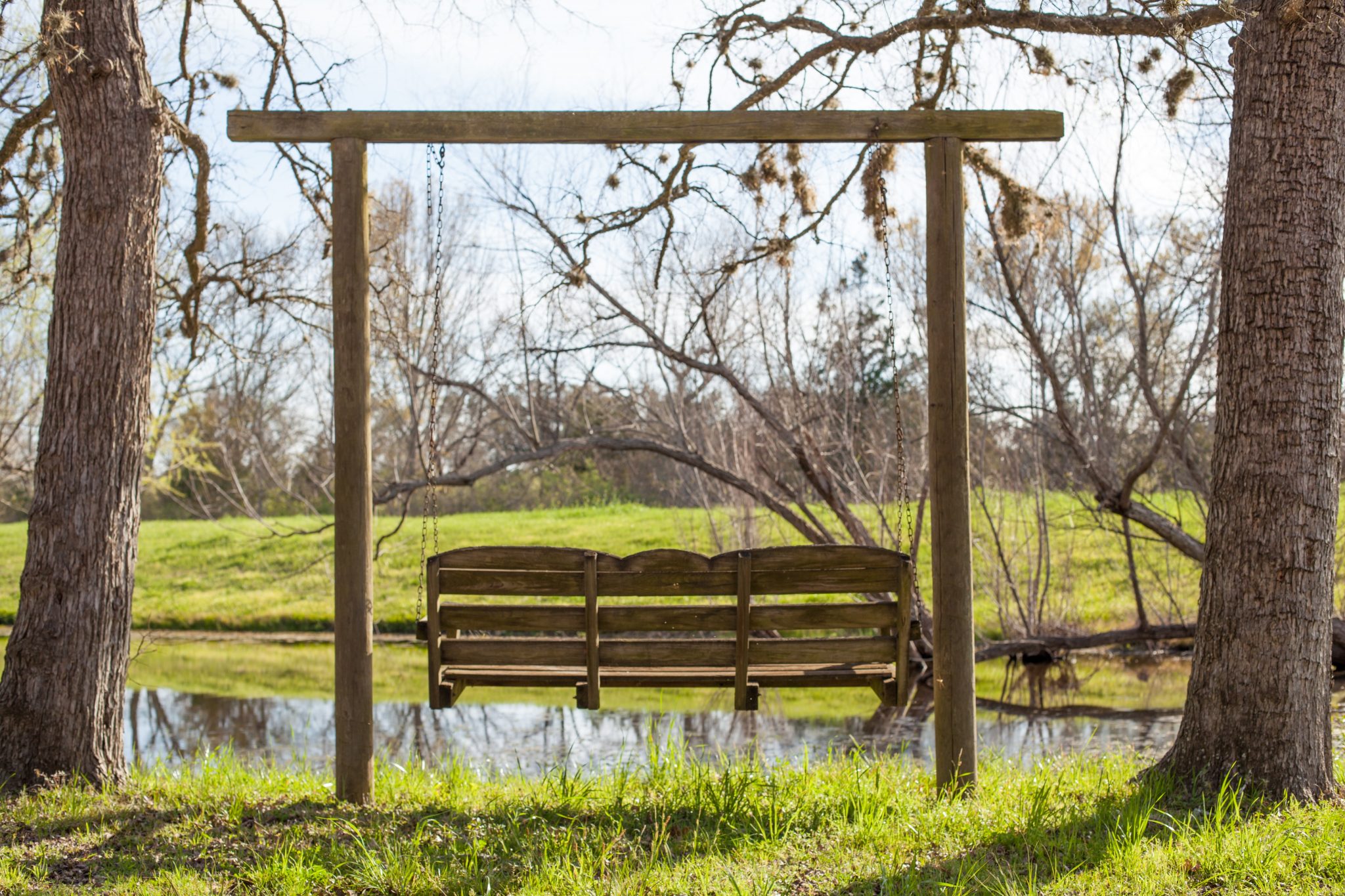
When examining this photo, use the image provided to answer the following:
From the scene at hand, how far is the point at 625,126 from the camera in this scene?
5.01 m

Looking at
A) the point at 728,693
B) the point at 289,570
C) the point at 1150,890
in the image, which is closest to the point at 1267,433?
the point at 1150,890

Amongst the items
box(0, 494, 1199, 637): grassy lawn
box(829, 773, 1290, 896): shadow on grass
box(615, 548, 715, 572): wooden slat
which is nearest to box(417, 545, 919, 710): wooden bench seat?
box(615, 548, 715, 572): wooden slat

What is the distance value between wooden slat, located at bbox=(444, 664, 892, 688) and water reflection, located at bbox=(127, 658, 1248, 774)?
3.15 metres

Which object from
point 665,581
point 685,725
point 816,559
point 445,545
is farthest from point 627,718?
point 445,545

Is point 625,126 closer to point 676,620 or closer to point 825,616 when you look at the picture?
point 676,620

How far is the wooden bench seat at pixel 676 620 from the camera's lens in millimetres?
4578

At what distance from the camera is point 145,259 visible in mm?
5383

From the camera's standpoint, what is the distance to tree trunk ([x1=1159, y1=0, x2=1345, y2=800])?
4570 mm

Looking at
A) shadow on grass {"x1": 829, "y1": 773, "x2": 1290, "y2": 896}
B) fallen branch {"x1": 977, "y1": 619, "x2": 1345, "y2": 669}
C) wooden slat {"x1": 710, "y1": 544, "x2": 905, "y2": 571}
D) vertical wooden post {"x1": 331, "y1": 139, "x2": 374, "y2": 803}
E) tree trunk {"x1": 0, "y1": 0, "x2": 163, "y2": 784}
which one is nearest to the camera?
shadow on grass {"x1": 829, "y1": 773, "x2": 1290, "y2": 896}

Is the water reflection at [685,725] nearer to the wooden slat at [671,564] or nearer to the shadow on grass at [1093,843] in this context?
the shadow on grass at [1093,843]

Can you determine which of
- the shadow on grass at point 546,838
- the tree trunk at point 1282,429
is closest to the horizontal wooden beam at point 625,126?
the tree trunk at point 1282,429

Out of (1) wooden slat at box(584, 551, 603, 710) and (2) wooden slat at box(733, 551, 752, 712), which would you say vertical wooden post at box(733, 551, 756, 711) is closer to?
(2) wooden slat at box(733, 551, 752, 712)

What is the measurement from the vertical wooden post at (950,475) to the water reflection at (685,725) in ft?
8.51

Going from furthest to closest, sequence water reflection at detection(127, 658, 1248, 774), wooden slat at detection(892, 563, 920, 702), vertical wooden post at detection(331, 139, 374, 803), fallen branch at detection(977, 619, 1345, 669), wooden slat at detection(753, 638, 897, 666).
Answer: fallen branch at detection(977, 619, 1345, 669)
water reflection at detection(127, 658, 1248, 774)
vertical wooden post at detection(331, 139, 374, 803)
wooden slat at detection(753, 638, 897, 666)
wooden slat at detection(892, 563, 920, 702)
